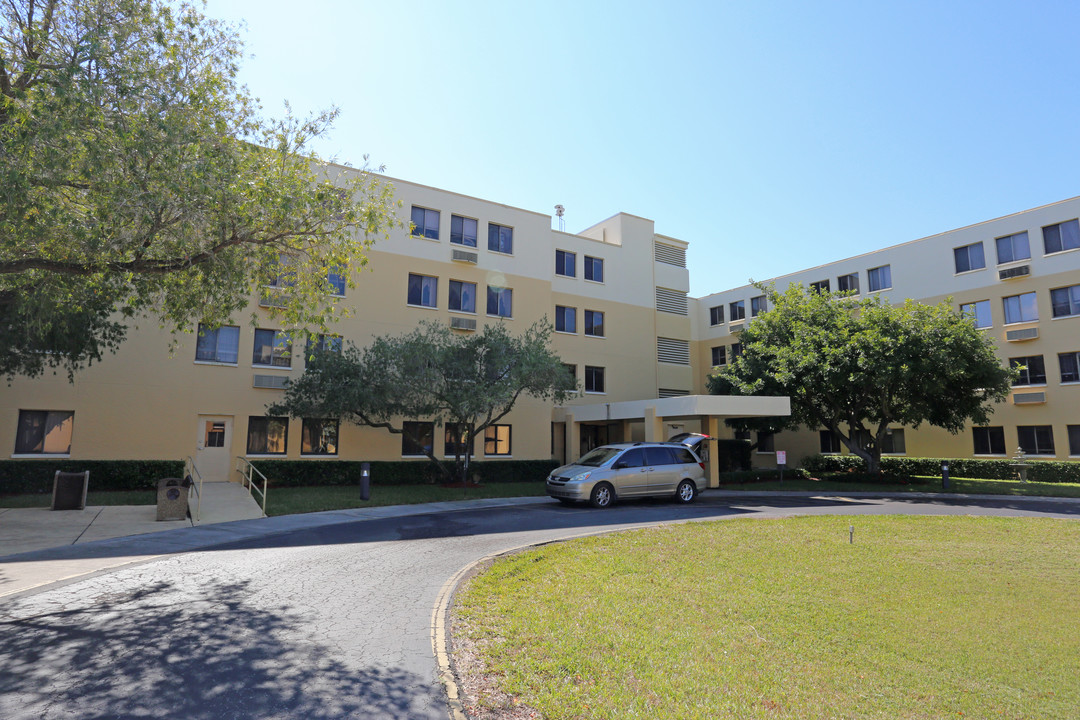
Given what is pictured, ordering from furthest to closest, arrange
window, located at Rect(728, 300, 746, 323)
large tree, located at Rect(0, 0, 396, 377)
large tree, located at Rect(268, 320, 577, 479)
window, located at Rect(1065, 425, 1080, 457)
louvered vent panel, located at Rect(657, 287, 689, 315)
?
1. window, located at Rect(728, 300, 746, 323)
2. louvered vent panel, located at Rect(657, 287, 689, 315)
3. window, located at Rect(1065, 425, 1080, 457)
4. large tree, located at Rect(268, 320, 577, 479)
5. large tree, located at Rect(0, 0, 396, 377)

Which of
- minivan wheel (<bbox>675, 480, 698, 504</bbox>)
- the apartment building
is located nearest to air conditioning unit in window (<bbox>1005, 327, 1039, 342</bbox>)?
the apartment building

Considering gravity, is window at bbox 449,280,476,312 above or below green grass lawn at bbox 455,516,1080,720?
above

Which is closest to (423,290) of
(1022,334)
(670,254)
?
(670,254)

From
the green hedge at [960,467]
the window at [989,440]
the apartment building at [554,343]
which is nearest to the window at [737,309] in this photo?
the apartment building at [554,343]

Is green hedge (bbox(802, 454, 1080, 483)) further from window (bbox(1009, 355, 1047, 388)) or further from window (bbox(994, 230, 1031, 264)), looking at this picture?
window (bbox(994, 230, 1031, 264))

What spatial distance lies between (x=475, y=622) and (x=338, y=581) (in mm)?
2774

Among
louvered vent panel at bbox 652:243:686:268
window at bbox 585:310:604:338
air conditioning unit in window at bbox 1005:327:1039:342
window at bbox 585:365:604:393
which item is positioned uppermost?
louvered vent panel at bbox 652:243:686:268

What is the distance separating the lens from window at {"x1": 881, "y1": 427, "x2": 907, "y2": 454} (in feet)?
104

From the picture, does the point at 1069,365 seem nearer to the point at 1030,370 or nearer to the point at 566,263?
the point at 1030,370

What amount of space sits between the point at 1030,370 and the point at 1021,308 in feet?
9.48

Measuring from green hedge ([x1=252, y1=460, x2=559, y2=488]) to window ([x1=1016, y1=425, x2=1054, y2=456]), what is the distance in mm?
21057

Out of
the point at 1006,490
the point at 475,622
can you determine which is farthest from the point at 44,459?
the point at 1006,490

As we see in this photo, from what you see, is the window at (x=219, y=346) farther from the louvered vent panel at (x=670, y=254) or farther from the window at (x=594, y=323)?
the louvered vent panel at (x=670, y=254)

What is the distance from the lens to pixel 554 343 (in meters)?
29.4
